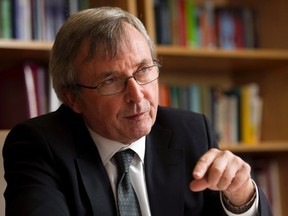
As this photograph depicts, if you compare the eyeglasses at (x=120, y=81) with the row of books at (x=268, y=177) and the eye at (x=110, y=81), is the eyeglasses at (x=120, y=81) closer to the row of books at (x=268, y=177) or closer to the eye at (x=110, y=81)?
the eye at (x=110, y=81)

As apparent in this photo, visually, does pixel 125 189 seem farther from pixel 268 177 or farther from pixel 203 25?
pixel 268 177

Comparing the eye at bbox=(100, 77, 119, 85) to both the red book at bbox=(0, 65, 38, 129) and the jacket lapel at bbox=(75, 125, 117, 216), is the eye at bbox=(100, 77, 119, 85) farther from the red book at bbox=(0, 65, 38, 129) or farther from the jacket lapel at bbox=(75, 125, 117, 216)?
the red book at bbox=(0, 65, 38, 129)

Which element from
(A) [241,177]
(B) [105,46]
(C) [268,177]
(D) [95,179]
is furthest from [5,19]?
(C) [268,177]

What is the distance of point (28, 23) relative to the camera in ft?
7.18

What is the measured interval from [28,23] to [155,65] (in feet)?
3.07

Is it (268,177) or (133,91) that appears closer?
(133,91)

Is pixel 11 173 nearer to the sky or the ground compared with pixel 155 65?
nearer to the ground

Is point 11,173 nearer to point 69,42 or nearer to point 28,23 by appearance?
point 69,42

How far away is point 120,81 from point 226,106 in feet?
4.55

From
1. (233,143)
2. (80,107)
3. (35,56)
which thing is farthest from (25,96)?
(233,143)

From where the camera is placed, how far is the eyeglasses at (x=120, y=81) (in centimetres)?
137

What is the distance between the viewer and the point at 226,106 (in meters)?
2.67

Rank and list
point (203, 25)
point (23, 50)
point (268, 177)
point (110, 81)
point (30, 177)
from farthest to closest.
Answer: point (268, 177)
point (203, 25)
point (23, 50)
point (110, 81)
point (30, 177)

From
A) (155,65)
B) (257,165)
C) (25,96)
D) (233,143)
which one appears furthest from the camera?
(257,165)
